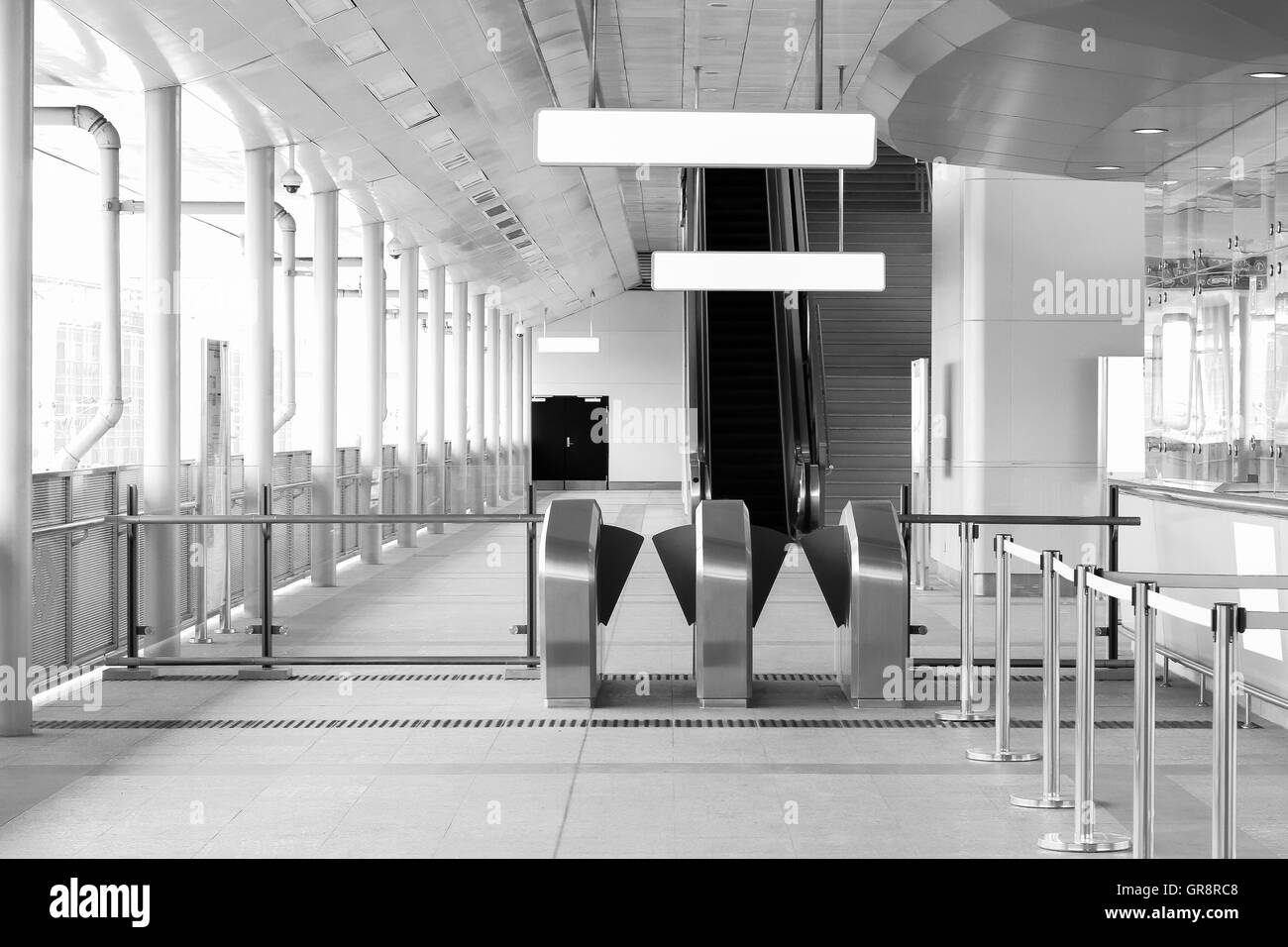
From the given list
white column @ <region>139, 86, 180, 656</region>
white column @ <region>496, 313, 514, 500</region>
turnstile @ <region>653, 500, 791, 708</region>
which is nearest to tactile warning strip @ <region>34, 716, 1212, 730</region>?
turnstile @ <region>653, 500, 791, 708</region>

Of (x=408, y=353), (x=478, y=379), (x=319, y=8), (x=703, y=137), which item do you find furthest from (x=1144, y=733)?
(x=478, y=379)

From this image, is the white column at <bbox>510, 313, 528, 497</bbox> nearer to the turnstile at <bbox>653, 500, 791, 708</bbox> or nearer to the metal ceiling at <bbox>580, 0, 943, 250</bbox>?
the metal ceiling at <bbox>580, 0, 943, 250</bbox>

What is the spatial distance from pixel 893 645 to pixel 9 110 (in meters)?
4.85

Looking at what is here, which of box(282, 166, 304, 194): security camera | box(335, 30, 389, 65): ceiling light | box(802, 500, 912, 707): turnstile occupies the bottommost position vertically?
box(802, 500, 912, 707): turnstile

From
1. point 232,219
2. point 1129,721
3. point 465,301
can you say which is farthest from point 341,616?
point 465,301

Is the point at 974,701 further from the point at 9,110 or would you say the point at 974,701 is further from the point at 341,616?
the point at 9,110

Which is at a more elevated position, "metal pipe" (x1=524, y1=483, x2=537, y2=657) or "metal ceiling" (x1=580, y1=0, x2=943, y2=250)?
"metal ceiling" (x1=580, y1=0, x2=943, y2=250)

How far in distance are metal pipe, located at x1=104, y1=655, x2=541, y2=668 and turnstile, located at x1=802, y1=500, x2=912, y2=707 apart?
184cm

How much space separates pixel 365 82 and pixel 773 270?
10.2 ft

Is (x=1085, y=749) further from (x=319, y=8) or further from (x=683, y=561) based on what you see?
(x=319, y=8)

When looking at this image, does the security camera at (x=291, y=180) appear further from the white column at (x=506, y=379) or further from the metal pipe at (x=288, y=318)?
the white column at (x=506, y=379)

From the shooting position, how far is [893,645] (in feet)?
21.9

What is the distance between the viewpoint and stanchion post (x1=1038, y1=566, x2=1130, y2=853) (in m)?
4.28

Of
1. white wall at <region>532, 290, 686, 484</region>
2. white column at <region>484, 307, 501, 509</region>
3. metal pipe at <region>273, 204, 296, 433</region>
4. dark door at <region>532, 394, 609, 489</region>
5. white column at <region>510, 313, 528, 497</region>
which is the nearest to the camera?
metal pipe at <region>273, 204, 296, 433</region>
